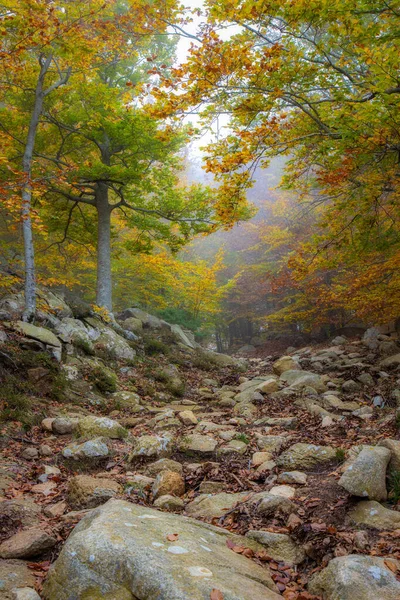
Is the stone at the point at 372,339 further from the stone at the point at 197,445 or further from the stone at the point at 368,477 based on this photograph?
the stone at the point at 368,477

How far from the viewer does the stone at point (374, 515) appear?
294 centimetres

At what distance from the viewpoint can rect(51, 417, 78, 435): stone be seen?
5.81 m

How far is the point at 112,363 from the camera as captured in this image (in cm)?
977

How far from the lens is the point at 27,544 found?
2.64 m

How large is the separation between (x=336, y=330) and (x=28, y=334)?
15.7m

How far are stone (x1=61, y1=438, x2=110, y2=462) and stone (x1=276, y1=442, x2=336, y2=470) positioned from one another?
7.18 feet

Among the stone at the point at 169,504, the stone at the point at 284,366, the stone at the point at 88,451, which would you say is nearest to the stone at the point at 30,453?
the stone at the point at 88,451

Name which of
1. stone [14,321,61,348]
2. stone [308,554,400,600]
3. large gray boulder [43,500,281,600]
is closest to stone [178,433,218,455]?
large gray boulder [43,500,281,600]

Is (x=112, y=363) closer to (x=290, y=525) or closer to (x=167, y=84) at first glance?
(x=167, y=84)

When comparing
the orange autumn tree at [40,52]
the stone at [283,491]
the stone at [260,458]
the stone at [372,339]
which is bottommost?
the stone at [283,491]

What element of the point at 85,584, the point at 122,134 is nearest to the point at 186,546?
the point at 85,584

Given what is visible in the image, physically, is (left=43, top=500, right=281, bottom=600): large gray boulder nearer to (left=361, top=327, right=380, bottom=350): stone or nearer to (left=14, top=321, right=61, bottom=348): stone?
(left=14, top=321, right=61, bottom=348): stone

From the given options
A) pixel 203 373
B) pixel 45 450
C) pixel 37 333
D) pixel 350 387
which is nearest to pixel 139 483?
pixel 45 450

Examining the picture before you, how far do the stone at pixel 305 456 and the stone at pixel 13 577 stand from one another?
2.84 m
